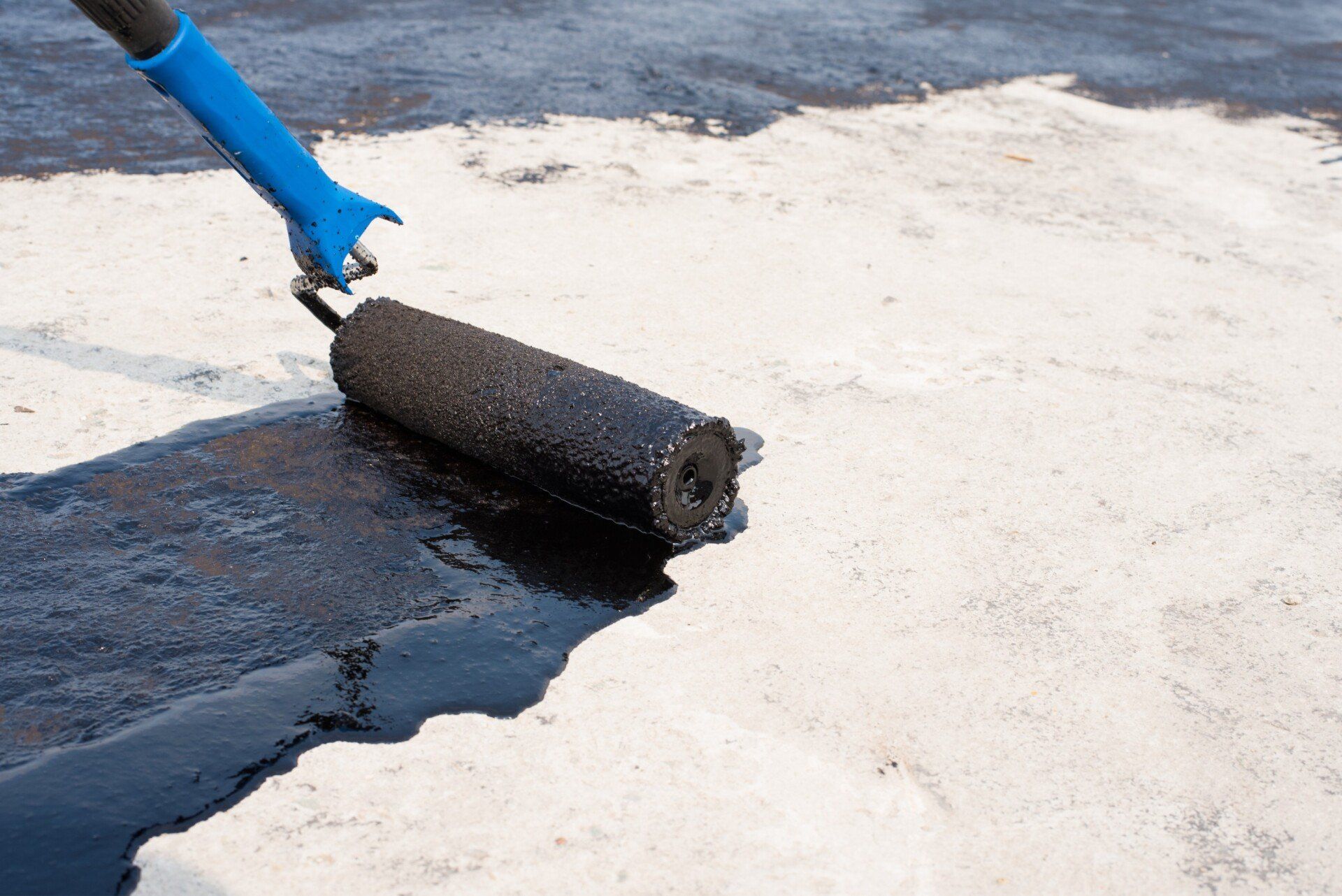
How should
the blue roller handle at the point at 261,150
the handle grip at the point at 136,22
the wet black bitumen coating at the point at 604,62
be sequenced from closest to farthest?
1. the handle grip at the point at 136,22
2. the blue roller handle at the point at 261,150
3. the wet black bitumen coating at the point at 604,62

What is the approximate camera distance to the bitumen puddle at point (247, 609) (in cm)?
250

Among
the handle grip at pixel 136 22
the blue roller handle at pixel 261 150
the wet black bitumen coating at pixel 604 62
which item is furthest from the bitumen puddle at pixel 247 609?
the wet black bitumen coating at pixel 604 62

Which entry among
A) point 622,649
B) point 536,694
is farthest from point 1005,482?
point 536,694

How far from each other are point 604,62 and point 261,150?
19.0 feet

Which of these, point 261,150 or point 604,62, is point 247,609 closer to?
point 261,150

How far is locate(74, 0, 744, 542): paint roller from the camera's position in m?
3.29

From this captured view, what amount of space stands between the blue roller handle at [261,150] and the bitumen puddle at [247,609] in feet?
2.26

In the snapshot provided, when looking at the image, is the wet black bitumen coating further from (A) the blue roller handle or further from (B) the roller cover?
(B) the roller cover

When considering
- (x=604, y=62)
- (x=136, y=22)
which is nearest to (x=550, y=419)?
(x=136, y=22)

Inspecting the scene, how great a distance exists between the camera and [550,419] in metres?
3.50

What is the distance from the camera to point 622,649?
9.85ft

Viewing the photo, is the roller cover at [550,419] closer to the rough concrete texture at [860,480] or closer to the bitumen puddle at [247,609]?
the bitumen puddle at [247,609]

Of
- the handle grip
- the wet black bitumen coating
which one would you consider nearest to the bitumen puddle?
the handle grip

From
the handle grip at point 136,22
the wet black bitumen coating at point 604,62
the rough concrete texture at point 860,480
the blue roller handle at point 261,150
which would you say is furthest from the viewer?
the wet black bitumen coating at point 604,62
